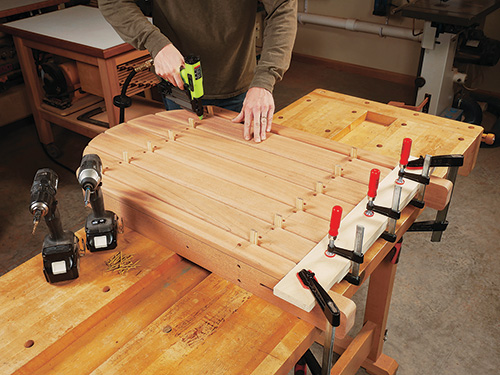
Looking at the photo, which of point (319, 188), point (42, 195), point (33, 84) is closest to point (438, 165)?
point (319, 188)

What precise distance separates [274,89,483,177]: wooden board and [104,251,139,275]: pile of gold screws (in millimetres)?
915

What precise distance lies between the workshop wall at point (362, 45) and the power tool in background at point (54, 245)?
415 centimetres

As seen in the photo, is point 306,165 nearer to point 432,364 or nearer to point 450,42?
point 432,364

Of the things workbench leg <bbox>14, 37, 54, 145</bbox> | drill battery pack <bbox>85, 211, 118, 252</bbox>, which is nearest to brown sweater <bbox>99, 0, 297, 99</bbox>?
drill battery pack <bbox>85, 211, 118, 252</bbox>

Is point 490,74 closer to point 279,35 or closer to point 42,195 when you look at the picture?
point 279,35

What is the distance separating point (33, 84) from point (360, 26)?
2.96m

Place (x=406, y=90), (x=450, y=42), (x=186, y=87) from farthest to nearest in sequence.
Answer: (x=406, y=90) → (x=450, y=42) → (x=186, y=87)

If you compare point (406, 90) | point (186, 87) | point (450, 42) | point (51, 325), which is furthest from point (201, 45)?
point (406, 90)

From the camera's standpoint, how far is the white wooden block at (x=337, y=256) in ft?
3.33

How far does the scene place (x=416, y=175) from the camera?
127cm

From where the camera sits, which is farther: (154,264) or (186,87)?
(186,87)

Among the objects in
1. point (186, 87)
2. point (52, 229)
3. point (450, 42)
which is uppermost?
point (186, 87)

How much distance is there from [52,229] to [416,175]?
0.91 m

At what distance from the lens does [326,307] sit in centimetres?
95
